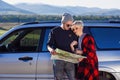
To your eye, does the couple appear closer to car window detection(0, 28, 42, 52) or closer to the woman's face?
the woman's face

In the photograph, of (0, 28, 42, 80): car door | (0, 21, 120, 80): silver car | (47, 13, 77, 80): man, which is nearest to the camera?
(47, 13, 77, 80): man

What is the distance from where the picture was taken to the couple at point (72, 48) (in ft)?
19.6

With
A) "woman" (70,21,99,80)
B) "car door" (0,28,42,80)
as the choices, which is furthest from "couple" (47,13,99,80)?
"car door" (0,28,42,80)

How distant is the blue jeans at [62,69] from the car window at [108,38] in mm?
860

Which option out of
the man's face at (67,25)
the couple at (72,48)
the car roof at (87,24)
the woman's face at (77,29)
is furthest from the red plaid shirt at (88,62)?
the car roof at (87,24)

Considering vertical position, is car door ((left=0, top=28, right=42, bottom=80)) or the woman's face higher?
the woman's face

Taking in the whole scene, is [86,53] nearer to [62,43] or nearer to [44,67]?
[62,43]

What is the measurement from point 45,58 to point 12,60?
0.61m

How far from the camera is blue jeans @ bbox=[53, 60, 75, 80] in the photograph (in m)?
6.27

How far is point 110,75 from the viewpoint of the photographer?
6.95 m

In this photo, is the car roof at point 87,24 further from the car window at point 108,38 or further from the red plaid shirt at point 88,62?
the red plaid shirt at point 88,62

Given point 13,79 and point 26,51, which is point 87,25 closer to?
point 26,51

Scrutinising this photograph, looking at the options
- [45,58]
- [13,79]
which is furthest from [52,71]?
[13,79]

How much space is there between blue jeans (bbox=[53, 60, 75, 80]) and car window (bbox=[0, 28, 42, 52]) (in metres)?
0.97
